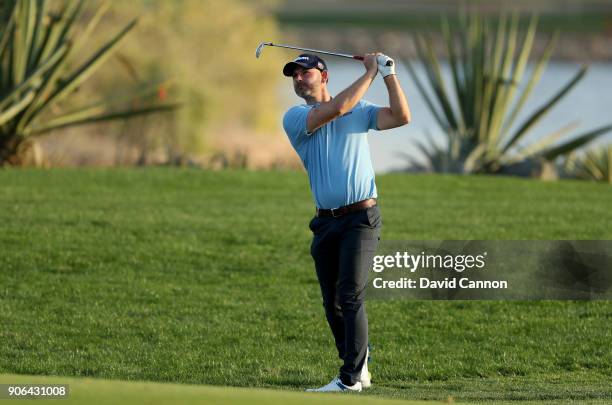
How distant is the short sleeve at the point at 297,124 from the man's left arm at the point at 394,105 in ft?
1.37

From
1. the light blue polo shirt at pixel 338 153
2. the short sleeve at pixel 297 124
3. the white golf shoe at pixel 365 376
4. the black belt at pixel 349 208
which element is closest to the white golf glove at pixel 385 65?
the light blue polo shirt at pixel 338 153

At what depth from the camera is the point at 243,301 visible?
31.8ft

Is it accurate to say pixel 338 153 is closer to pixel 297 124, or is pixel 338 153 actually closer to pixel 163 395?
pixel 297 124

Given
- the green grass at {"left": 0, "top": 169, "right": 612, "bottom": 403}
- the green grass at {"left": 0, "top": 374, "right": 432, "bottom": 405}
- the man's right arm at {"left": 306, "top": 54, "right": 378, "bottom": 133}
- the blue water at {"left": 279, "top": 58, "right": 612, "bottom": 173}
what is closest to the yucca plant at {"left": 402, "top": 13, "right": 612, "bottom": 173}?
the green grass at {"left": 0, "top": 169, "right": 612, "bottom": 403}

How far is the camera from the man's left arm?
20.9ft

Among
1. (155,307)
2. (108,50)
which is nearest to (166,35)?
(108,50)

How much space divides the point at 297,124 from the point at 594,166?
35.8 ft

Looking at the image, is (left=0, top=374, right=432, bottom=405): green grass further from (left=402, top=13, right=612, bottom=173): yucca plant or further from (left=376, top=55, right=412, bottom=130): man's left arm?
(left=402, top=13, right=612, bottom=173): yucca plant

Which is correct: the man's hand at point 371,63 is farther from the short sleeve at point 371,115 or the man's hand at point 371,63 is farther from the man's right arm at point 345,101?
the short sleeve at point 371,115

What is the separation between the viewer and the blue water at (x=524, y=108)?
30.7 meters

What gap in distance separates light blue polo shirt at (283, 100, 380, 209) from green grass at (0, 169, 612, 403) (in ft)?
3.67

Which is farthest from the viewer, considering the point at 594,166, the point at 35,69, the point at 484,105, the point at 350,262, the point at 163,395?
the point at 484,105

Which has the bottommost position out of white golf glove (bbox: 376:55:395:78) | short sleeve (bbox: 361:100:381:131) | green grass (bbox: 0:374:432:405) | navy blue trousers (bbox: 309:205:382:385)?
green grass (bbox: 0:374:432:405)

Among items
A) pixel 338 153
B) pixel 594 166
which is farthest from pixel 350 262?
pixel 594 166
